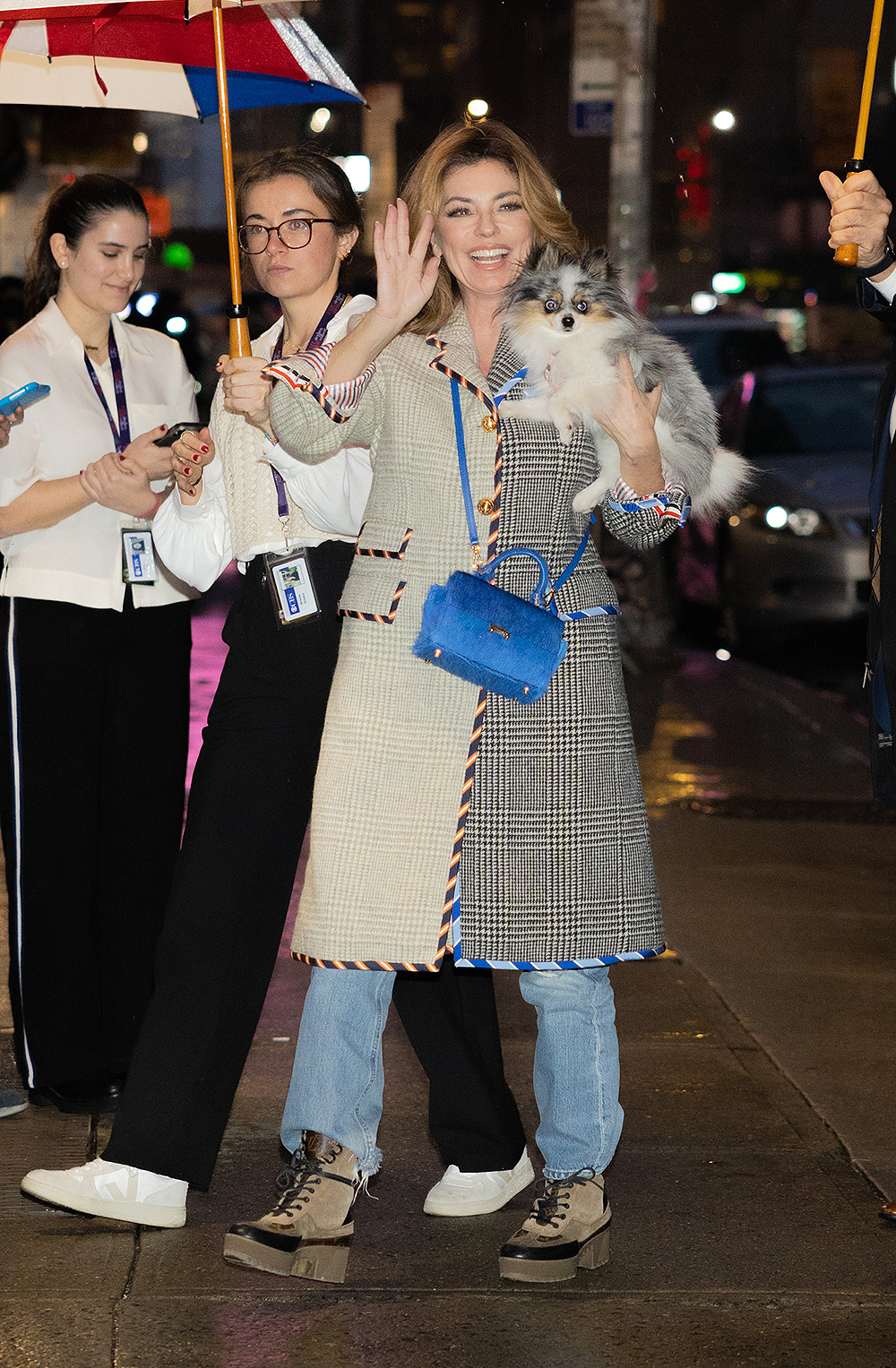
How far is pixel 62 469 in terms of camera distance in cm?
441

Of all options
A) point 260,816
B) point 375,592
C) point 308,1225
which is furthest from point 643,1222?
point 375,592

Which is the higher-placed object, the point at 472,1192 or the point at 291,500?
the point at 291,500

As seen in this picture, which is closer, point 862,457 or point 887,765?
point 887,765

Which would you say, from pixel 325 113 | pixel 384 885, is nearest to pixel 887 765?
pixel 384 885

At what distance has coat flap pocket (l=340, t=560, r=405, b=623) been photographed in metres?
3.48

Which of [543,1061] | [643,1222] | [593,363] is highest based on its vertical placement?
[593,363]

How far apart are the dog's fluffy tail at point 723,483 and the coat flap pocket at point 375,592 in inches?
26.4

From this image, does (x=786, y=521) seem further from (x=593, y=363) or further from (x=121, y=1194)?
(x=121, y=1194)

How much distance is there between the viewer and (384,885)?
11.4 feet

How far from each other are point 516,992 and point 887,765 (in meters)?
1.88

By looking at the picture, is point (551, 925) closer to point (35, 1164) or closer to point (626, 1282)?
point (626, 1282)

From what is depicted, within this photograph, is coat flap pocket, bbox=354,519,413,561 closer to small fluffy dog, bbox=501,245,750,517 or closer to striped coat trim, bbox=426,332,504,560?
striped coat trim, bbox=426,332,504,560

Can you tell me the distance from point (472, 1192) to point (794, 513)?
8069 millimetres

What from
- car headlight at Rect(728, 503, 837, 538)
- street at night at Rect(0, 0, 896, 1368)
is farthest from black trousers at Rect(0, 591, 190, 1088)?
car headlight at Rect(728, 503, 837, 538)
